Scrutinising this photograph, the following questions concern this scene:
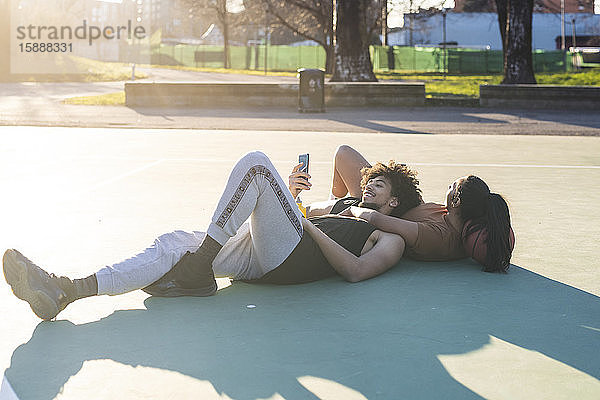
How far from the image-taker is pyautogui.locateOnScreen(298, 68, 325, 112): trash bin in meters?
19.6

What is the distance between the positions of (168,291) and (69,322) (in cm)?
59

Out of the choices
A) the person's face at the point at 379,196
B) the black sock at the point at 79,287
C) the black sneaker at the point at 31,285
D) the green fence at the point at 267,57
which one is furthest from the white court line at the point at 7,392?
the green fence at the point at 267,57

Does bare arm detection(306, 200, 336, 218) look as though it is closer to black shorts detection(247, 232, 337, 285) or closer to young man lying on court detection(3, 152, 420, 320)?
young man lying on court detection(3, 152, 420, 320)

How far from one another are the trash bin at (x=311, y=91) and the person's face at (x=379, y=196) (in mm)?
14422

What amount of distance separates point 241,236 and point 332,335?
952 mm

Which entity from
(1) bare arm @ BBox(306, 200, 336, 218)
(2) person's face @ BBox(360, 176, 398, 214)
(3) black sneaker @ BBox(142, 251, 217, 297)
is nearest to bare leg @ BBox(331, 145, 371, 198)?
(1) bare arm @ BBox(306, 200, 336, 218)

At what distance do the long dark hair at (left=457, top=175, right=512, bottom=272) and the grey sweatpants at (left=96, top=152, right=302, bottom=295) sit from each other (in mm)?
Result: 1088

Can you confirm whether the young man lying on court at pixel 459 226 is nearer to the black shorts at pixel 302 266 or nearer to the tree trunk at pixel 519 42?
the black shorts at pixel 302 266

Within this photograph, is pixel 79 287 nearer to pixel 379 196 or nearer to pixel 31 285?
pixel 31 285

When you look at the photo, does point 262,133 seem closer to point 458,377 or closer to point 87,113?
point 87,113

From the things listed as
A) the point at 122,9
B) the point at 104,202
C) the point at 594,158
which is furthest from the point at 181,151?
the point at 122,9

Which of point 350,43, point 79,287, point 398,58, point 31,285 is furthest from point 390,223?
point 398,58

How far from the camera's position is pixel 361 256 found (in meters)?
4.96

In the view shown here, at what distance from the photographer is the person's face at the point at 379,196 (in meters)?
5.24
